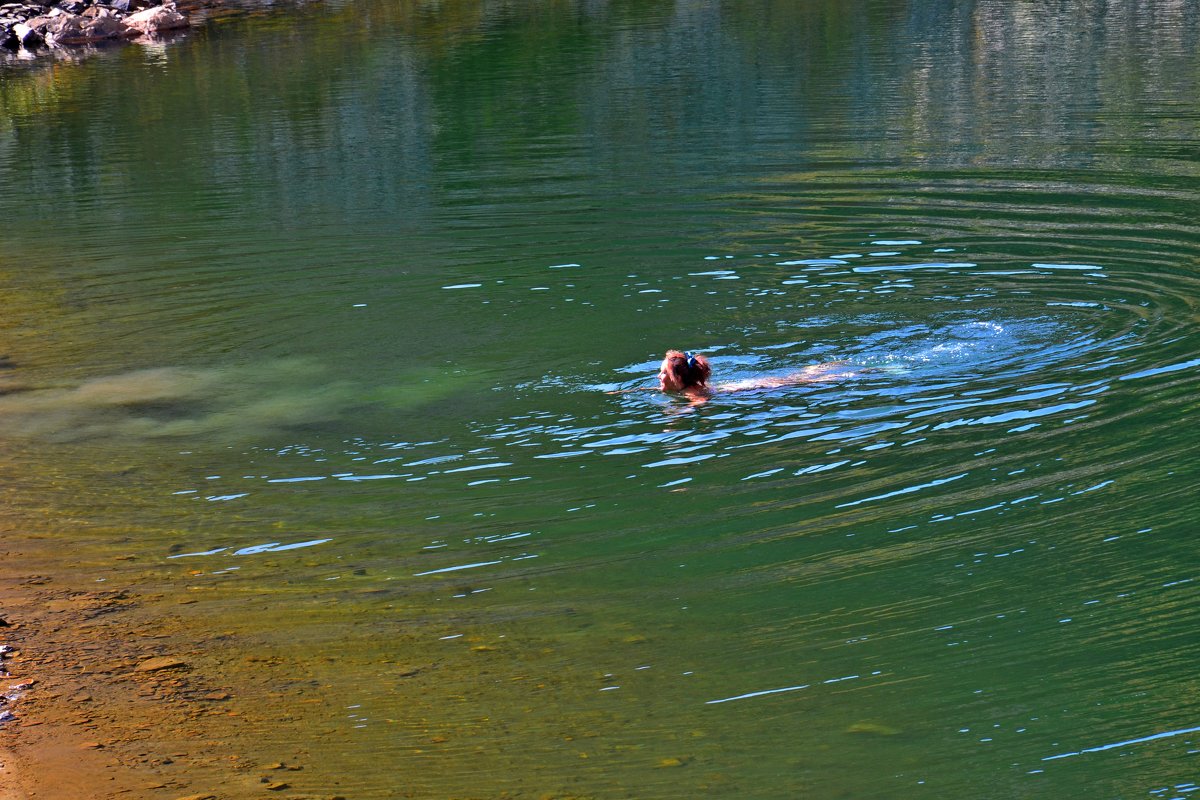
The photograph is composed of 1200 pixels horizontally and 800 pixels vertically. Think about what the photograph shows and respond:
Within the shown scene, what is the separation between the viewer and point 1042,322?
12820mm

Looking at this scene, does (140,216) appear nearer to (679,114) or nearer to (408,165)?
(408,165)

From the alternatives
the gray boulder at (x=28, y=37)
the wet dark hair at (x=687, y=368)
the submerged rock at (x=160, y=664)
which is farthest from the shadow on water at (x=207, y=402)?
the gray boulder at (x=28, y=37)

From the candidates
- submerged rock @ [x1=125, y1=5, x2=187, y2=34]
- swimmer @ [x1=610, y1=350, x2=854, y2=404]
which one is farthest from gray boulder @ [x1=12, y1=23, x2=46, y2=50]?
swimmer @ [x1=610, y1=350, x2=854, y2=404]

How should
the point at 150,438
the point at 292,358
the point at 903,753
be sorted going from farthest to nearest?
the point at 292,358 → the point at 150,438 → the point at 903,753

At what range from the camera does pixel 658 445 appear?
10.7 meters

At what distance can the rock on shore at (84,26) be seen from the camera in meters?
52.1

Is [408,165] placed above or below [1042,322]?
above

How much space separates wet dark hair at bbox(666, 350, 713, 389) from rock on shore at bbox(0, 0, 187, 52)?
46.7 metres

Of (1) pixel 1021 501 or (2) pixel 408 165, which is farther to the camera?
(2) pixel 408 165

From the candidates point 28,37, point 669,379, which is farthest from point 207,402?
point 28,37

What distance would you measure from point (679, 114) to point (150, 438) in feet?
58.0

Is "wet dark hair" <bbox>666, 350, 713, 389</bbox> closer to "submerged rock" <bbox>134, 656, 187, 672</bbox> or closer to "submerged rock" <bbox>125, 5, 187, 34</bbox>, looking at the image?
"submerged rock" <bbox>134, 656, 187, 672</bbox>

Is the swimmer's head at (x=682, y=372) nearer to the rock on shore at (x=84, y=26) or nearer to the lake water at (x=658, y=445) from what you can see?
the lake water at (x=658, y=445)

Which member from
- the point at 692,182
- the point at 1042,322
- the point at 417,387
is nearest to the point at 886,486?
the point at 1042,322
